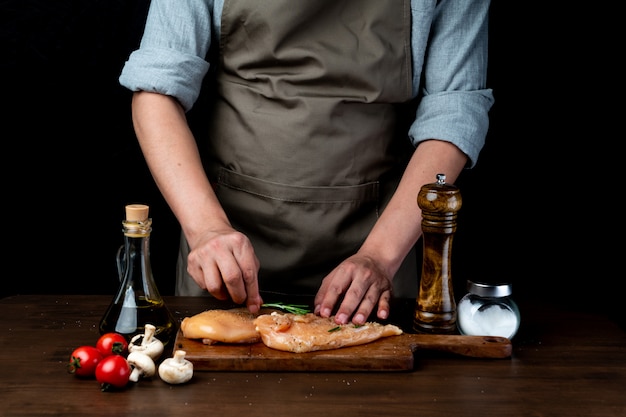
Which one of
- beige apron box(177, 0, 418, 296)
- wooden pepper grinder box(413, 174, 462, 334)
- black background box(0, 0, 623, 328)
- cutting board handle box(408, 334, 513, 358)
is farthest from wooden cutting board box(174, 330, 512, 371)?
black background box(0, 0, 623, 328)

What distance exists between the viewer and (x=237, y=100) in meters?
1.90

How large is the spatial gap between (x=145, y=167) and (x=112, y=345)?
4.22 ft

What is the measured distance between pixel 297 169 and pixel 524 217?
93 centimetres

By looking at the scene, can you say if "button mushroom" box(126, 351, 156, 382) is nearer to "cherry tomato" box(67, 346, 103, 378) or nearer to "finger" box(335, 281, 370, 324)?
"cherry tomato" box(67, 346, 103, 378)

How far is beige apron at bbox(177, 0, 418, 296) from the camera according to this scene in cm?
184

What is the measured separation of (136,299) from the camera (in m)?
1.37

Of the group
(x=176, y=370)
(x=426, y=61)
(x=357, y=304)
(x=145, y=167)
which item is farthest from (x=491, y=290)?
(x=145, y=167)

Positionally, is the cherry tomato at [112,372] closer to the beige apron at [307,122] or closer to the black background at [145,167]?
the beige apron at [307,122]

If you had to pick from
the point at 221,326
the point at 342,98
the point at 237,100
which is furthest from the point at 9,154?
the point at 221,326

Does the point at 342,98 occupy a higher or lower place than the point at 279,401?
higher

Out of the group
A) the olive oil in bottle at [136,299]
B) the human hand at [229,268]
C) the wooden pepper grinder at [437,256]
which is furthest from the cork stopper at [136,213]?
the wooden pepper grinder at [437,256]

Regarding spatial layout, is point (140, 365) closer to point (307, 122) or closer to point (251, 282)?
point (251, 282)

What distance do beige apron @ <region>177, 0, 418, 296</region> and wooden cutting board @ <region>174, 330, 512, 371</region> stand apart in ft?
1.92

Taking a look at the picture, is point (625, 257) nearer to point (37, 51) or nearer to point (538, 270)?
point (538, 270)
